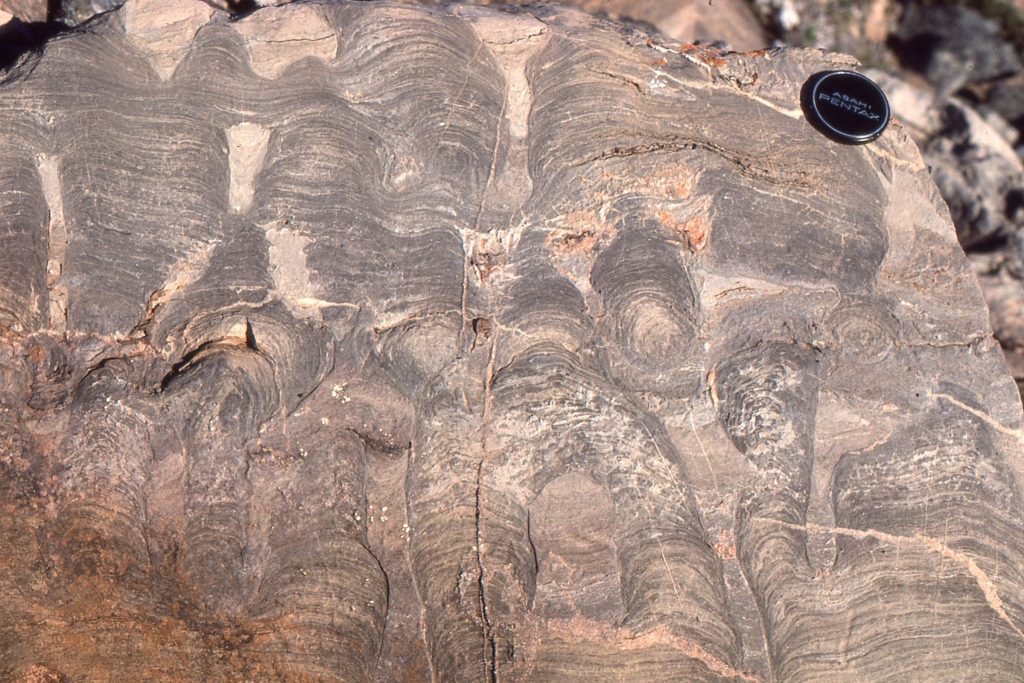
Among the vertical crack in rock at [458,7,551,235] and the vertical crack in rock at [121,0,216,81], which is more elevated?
the vertical crack in rock at [121,0,216,81]

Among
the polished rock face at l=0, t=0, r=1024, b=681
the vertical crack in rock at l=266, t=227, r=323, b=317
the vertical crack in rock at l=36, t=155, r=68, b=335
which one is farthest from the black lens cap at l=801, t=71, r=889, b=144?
the vertical crack in rock at l=36, t=155, r=68, b=335

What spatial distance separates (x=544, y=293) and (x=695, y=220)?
53 centimetres

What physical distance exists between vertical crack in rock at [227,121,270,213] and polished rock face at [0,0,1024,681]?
11mm

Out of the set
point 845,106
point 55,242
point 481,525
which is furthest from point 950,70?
point 55,242

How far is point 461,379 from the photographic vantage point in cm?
279

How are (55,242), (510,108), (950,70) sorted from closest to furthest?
(55,242)
(510,108)
(950,70)

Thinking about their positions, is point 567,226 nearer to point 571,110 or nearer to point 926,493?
point 571,110

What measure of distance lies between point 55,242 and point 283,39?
0.87m

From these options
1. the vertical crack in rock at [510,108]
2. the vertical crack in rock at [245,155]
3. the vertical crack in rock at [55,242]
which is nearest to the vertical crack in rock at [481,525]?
the vertical crack in rock at [510,108]

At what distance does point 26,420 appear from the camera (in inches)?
101

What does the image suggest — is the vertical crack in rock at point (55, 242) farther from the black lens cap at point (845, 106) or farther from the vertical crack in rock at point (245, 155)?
the black lens cap at point (845, 106)

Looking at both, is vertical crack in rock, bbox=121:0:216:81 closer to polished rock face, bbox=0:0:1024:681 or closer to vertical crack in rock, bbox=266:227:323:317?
polished rock face, bbox=0:0:1024:681

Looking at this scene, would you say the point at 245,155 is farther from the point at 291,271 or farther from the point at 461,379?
the point at 461,379

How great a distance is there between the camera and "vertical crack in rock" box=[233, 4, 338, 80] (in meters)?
2.88
